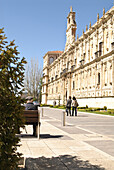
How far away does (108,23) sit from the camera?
32875 millimetres

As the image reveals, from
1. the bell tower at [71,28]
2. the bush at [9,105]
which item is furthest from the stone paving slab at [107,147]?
the bell tower at [71,28]

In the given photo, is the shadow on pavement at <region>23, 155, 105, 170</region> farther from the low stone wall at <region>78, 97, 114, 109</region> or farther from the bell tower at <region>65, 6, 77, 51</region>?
→ the bell tower at <region>65, 6, 77, 51</region>

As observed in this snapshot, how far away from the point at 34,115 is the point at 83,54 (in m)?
35.6

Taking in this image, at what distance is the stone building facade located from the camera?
32.1 metres

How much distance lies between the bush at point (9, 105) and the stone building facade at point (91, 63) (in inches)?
1067

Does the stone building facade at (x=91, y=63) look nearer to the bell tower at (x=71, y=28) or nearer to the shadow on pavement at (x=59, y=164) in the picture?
the bell tower at (x=71, y=28)

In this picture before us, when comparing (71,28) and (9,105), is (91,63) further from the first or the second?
(9,105)

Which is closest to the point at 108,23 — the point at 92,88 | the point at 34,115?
the point at 92,88

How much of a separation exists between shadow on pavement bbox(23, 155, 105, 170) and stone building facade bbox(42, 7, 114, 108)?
25.0 metres

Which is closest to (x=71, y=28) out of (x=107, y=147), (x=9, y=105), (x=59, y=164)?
(x=107, y=147)

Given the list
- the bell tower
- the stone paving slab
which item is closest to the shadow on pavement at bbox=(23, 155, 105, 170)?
the stone paving slab

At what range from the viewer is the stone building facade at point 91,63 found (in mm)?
32062

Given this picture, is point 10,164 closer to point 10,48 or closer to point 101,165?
point 10,48

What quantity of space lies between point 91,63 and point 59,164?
113 ft
